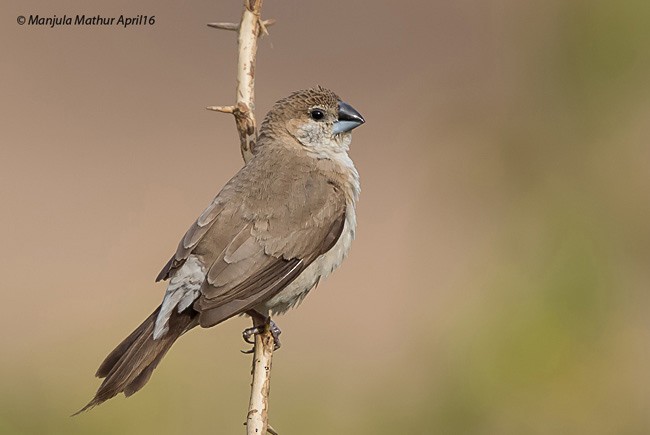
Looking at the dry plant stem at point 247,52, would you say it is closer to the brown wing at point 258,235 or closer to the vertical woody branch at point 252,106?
the vertical woody branch at point 252,106

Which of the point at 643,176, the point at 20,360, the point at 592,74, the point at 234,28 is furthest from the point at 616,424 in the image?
the point at 20,360

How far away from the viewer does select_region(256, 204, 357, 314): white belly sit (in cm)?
455

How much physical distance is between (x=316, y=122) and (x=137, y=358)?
65.2 inches

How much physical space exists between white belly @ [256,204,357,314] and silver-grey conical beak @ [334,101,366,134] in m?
0.47

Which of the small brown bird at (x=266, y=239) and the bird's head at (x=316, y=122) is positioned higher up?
the bird's head at (x=316, y=122)

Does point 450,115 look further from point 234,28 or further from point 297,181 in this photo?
point 234,28

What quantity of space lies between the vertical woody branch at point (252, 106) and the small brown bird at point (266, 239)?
0.20 m

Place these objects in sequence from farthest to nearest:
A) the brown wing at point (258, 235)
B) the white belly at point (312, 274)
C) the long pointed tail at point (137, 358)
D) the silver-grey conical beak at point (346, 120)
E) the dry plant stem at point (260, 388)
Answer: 1. the silver-grey conical beak at point (346, 120)
2. the white belly at point (312, 274)
3. the brown wing at point (258, 235)
4. the long pointed tail at point (137, 358)
5. the dry plant stem at point (260, 388)

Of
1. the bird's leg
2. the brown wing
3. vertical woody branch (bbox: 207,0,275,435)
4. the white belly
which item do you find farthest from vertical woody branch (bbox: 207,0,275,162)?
the bird's leg

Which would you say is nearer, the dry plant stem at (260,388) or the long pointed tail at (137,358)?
the dry plant stem at (260,388)

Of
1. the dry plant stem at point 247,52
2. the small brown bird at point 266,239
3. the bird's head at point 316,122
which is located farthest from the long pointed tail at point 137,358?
the bird's head at point 316,122

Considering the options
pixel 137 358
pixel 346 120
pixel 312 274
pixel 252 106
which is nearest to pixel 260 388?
pixel 137 358

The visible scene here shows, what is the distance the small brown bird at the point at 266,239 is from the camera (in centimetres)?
412

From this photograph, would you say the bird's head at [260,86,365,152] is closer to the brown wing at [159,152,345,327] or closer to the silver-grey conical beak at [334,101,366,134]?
the silver-grey conical beak at [334,101,366,134]
